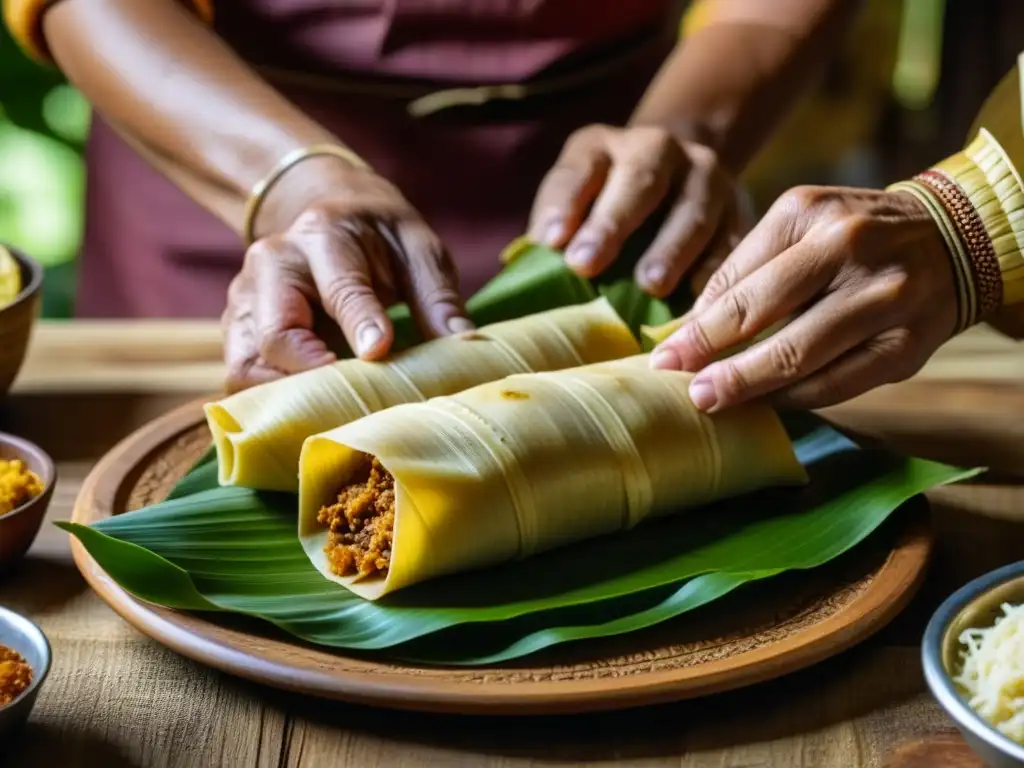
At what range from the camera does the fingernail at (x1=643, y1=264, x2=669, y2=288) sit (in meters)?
2.14

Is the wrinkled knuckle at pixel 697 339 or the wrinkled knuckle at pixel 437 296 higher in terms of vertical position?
the wrinkled knuckle at pixel 697 339

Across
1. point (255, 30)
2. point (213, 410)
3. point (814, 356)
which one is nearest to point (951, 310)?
point (814, 356)

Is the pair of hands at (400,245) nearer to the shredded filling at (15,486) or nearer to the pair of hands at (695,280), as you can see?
the pair of hands at (695,280)

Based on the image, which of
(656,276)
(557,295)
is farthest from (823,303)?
(557,295)

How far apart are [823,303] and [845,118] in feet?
11.5

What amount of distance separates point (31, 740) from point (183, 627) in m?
0.19

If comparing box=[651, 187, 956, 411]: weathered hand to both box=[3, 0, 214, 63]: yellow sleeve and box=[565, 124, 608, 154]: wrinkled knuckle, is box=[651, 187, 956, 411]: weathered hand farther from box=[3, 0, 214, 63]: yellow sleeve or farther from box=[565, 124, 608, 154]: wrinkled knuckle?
box=[3, 0, 214, 63]: yellow sleeve

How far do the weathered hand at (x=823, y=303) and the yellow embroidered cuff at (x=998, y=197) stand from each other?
0.21 feet

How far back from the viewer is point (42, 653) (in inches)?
53.6

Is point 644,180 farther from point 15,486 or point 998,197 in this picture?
point 15,486

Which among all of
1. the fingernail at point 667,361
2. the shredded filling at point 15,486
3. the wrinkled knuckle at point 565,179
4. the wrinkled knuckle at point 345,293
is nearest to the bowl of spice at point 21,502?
the shredded filling at point 15,486

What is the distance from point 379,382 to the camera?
1865mm

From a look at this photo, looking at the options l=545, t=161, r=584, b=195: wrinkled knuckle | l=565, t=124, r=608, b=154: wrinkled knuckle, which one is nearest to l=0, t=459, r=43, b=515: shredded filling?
l=545, t=161, r=584, b=195: wrinkled knuckle

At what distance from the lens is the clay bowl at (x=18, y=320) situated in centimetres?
209
